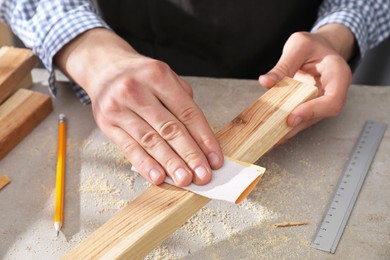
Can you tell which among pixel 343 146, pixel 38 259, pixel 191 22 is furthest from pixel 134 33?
pixel 38 259

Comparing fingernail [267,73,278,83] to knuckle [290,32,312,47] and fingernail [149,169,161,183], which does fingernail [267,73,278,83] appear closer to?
knuckle [290,32,312,47]

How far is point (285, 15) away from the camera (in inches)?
70.6

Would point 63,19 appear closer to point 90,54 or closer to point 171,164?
point 90,54

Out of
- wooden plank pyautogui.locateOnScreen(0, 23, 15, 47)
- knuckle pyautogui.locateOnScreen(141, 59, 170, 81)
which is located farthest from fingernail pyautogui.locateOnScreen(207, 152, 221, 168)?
wooden plank pyautogui.locateOnScreen(0, 23, 15, 47)

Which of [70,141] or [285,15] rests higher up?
[285,15]

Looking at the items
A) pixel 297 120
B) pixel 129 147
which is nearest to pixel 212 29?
pixel 297 120

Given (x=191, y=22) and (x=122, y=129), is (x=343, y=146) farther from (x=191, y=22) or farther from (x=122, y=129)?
(x=191, y=22)

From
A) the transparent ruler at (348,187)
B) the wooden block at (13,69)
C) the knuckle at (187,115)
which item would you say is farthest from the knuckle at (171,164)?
the wooden block at (13,69)

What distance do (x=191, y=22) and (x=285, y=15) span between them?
0.32m

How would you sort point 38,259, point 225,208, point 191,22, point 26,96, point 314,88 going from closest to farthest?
point 38,259 < point 225,208 < point 314,88 < point 26,96 < point 191,22

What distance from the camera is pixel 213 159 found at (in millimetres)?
1080

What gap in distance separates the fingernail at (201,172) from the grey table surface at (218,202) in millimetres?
139

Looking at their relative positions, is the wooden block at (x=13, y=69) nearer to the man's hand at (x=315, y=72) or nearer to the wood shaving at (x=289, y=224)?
the man's hand at (x=315, y=72)

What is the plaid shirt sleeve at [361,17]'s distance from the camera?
1.65 metres
